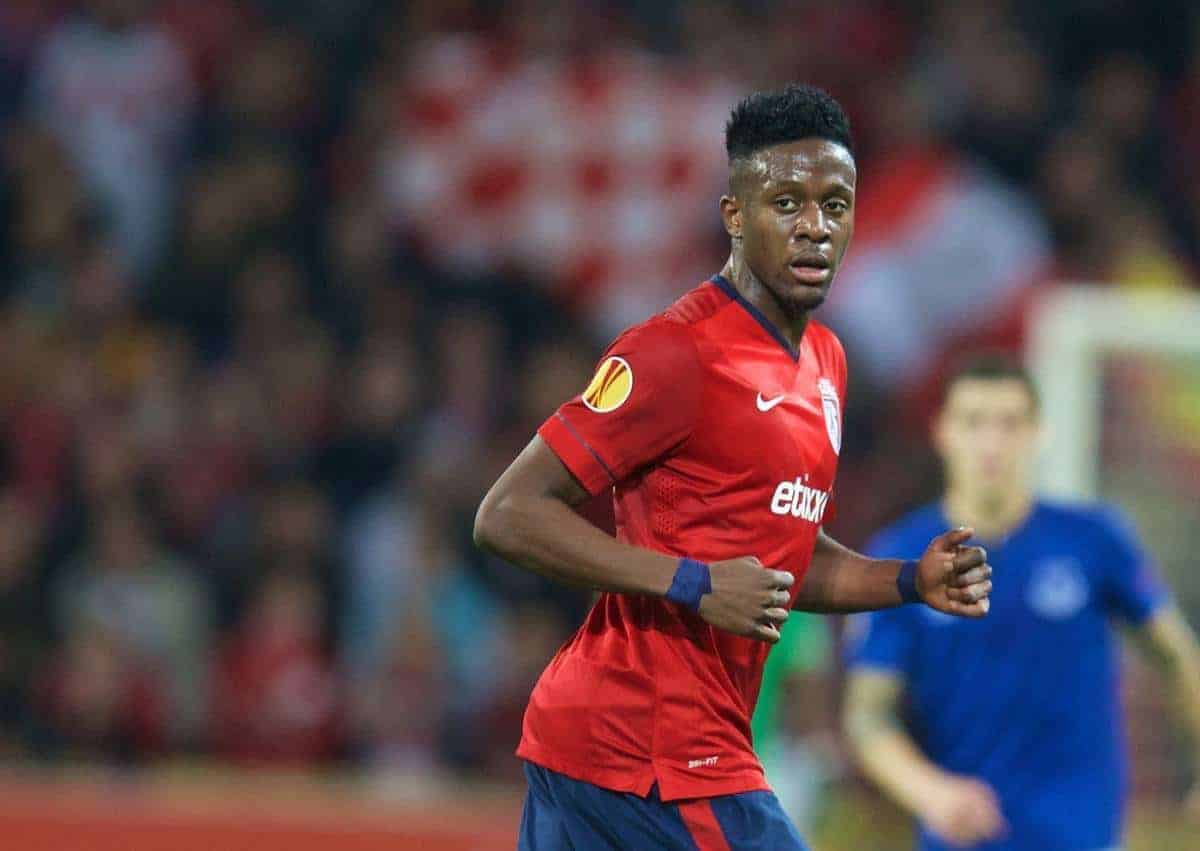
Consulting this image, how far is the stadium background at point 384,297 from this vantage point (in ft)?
24.6

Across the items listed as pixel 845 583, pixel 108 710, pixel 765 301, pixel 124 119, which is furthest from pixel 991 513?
pixel 124 119

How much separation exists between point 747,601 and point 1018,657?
1.90 metres

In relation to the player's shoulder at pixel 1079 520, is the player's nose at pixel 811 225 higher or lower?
higher

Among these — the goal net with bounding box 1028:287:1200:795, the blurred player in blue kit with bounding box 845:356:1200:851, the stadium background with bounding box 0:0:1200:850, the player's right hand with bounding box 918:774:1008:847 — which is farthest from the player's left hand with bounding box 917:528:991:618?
the stadium background with bounding box 0:0:1200:850

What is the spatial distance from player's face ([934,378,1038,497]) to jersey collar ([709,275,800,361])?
1536 millimetres

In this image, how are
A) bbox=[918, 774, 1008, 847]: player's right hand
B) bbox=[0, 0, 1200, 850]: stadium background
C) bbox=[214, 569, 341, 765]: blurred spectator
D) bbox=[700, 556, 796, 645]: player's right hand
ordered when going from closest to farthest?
bbox=[700, 556, 796, 645]: player's right hand, bbox=[918, 774, 1008, 847]: player's right hand, bbox=[0, 0, 1200, 850]: stadium background, bbox=[214, 569, 341, 765]: blurred spectator

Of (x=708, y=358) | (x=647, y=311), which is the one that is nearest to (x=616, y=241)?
(x=647, y=311)

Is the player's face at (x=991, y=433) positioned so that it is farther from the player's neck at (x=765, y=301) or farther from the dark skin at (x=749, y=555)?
the player's neck at (x=765, y=301)

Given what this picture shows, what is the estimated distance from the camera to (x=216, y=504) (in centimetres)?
797

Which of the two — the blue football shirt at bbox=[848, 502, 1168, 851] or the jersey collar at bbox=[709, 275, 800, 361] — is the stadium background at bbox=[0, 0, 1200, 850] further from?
the jersey collar at bbox=[709, 275, 800, 361]

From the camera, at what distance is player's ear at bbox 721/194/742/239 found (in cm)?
315

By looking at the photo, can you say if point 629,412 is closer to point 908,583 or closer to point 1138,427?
point 908,583

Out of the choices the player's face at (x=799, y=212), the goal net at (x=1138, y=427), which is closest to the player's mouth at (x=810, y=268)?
the player's face at (x=799, y=212)

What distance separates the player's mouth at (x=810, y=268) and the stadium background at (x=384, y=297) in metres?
3.66
